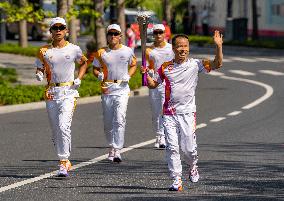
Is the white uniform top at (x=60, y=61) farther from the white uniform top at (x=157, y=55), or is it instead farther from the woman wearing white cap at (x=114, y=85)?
the white uniform top at (x=157, y=55)

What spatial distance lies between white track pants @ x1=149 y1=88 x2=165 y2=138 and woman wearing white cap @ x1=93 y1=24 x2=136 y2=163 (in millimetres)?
1636

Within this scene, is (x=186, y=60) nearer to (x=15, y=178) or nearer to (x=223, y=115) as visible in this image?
(x=15, y=178)

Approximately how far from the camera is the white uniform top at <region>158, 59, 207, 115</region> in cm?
1152

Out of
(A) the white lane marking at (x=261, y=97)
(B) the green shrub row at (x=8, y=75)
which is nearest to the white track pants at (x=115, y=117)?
(A) the white lane marking at (x=261, y=97)

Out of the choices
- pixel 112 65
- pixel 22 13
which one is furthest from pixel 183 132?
pixel 22 13

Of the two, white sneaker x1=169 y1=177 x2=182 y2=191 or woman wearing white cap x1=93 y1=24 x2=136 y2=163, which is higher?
woman wearing white cap x1=93 y1=24 x2=136 y2=163

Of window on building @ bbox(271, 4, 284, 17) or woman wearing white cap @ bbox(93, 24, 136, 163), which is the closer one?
woman wearing white cap @ bbox(93, 24, 136, 163)

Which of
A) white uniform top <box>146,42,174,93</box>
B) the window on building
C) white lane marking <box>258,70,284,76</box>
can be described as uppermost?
white uniform top <box>146,42,174,93</box>

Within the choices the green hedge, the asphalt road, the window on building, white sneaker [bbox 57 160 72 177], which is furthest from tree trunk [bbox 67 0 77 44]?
the window on building

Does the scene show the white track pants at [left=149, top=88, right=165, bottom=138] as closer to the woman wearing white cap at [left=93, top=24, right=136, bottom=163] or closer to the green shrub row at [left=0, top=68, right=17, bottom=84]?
the woman wearing white cap at [left=93, top=24, right=136, bottom=163]

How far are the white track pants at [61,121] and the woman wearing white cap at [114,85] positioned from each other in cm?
143

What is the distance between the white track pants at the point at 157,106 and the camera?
633 inches

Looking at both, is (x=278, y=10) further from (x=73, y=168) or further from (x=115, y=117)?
(x=73, y=168)

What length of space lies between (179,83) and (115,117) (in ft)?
9.73
